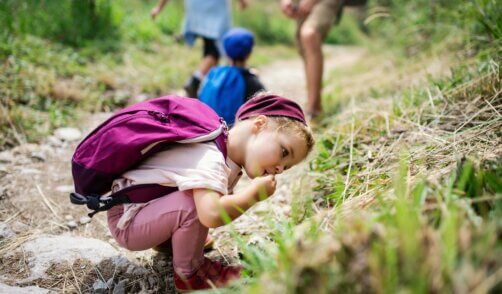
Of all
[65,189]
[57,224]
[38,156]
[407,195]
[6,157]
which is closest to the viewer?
[407,195]

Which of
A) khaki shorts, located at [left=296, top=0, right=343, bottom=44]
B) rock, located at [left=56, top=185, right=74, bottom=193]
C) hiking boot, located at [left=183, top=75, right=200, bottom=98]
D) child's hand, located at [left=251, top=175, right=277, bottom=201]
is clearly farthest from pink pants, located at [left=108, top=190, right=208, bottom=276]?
khaki shorts, located at [left=296, top=0, right=343, bottom=44]

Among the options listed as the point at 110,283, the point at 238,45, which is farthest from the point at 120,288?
the point at 238,45

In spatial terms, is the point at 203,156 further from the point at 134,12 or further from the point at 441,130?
the point at 134,12

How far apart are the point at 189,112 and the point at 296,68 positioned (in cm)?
531

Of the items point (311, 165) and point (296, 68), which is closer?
point (311, 165)

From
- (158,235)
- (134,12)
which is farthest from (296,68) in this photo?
(158,235)

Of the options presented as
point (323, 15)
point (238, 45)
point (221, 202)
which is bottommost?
point (221, 202)

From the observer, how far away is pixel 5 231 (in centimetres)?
194

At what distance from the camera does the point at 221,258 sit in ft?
6.33

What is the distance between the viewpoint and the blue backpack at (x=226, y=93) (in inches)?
116

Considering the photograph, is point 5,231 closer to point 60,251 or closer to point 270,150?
point 60,251

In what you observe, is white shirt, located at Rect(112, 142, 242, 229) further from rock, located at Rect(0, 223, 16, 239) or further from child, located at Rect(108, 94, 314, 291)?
rock, located at Rect(0, 223, 16, 239)

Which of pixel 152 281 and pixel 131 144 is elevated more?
pixel 131 144

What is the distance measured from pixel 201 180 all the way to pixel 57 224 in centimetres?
109
